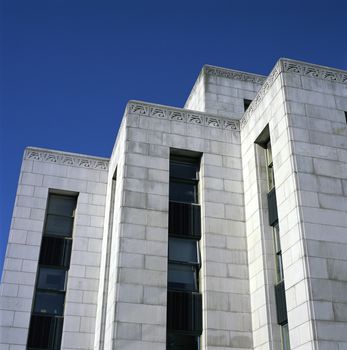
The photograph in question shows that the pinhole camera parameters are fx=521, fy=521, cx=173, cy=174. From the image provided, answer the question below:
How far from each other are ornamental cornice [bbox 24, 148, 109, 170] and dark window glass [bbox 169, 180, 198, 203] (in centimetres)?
649

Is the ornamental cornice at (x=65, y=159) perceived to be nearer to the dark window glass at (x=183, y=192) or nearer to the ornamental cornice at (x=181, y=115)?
the ornamental cornice at (x=181, y=115)

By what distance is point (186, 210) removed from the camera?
2030 cm

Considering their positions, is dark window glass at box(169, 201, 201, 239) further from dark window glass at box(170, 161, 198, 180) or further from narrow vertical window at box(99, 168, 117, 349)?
narrow vertical window at box(99, 168, 117, 349)

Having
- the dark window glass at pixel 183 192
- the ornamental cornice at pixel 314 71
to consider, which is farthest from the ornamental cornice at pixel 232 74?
the dark window glass at pixel 183 192

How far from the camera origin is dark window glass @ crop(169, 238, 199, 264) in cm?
1939

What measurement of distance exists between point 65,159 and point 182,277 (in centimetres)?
1018

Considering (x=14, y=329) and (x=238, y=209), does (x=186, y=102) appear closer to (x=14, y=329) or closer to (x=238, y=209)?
(x=238, y=209)

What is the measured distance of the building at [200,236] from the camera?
16312 mm

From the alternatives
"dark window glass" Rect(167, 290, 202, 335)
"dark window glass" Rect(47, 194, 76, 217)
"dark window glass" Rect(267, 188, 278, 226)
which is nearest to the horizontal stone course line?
"dark window glass" Rect(267, 188, 278, 226)

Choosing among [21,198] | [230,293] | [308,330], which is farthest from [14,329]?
[308,330]

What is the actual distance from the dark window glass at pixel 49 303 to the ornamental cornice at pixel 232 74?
44.1 feet

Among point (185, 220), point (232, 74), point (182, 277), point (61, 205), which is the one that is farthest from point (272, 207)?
point (232, 74)

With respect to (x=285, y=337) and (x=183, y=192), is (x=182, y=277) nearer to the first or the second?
(x=183, y=192)

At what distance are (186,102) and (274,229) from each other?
43.9ft
